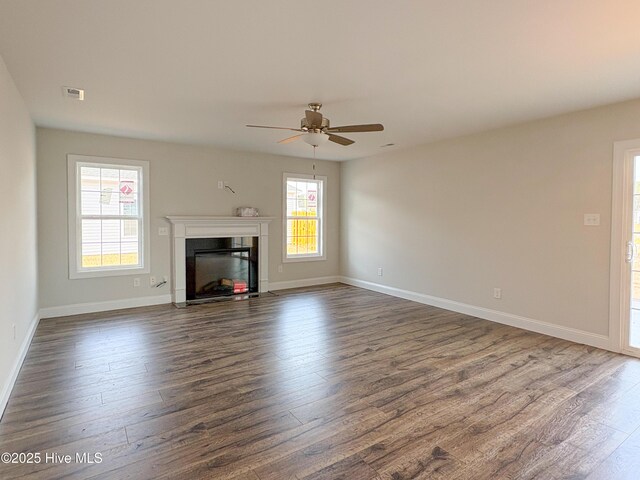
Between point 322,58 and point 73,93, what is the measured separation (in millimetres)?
2435

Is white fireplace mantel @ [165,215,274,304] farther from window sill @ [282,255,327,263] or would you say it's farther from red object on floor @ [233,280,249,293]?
window sill @ [282,255,327,263]

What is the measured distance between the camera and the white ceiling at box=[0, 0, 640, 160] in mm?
2074

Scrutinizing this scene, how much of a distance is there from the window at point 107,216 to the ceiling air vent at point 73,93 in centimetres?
169

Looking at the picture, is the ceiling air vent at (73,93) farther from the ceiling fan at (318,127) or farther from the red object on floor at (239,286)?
the red object on floor at (239,286)

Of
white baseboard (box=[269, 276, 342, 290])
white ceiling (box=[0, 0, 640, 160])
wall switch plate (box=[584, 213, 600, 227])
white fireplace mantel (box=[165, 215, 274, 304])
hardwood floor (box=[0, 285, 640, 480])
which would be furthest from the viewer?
white baseboard (box=[269, 276, 342, 290])

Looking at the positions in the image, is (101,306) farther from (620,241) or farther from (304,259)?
(620,241)

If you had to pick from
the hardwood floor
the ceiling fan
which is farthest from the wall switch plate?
the ceiling fan

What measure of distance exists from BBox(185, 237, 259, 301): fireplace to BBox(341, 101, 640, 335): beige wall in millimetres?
2251

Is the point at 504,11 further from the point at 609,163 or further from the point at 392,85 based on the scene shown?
the point at 609,163

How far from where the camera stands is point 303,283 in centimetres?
704

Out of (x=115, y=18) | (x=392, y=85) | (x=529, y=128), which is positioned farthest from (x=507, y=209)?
(x=115, y=18)

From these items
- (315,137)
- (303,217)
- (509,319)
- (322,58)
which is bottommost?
(509,319)

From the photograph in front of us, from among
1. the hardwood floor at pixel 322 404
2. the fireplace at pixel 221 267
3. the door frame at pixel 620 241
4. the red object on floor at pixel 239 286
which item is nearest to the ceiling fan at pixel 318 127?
the hardwood floor at pixel 322 404

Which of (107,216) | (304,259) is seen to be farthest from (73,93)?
(304,259)
